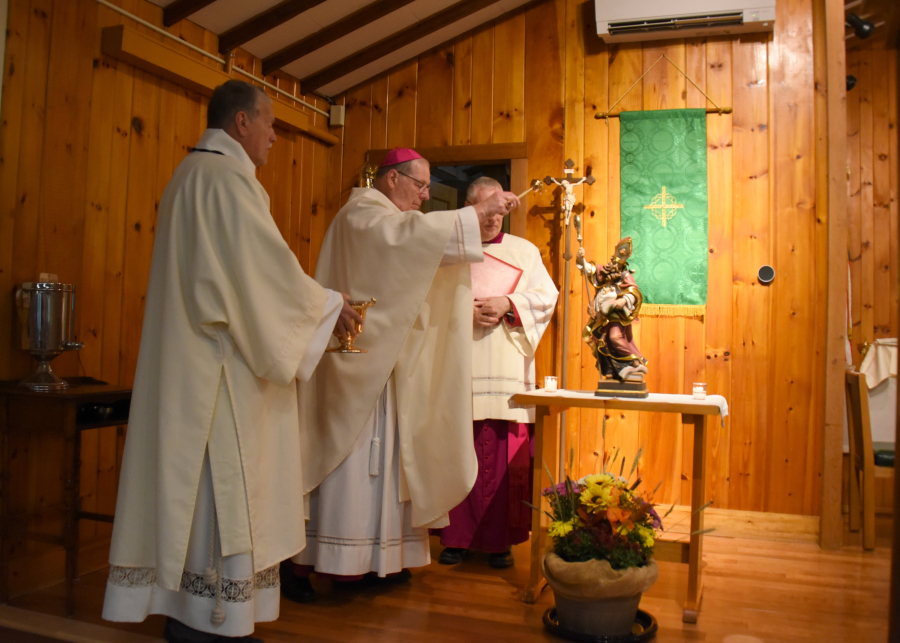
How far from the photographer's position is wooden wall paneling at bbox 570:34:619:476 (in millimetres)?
4316

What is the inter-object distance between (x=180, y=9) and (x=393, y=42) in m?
1.36

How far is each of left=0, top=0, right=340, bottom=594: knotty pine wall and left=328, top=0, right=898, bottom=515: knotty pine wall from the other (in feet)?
6.47

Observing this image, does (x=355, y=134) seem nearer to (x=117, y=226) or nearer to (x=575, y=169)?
(x=575, y=169)

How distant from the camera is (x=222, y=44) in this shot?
396 centimetres

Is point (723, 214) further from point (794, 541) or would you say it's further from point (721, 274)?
point (794, 541)

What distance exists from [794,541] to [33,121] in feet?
13.4

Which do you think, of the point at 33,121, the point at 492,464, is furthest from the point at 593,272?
the point at 33,121

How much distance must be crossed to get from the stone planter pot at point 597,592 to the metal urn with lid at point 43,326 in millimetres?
1921

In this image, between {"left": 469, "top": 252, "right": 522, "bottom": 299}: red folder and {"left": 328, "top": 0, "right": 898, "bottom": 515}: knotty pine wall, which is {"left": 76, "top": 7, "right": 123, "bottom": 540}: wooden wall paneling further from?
{"left": 328, "top": 0, "right": 898, "bottom": 515}: knotty pine wall

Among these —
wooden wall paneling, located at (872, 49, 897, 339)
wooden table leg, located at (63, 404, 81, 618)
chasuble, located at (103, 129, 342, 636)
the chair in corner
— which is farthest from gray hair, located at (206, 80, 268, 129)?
wooden wall paneling, located at (872, 49, 897, 339)

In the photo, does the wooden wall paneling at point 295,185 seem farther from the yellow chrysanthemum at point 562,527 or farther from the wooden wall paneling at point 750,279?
the yellow chrysanthemum at point 562,527

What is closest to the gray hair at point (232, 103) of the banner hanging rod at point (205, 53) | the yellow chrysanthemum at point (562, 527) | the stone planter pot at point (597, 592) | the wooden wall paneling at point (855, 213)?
the banner hanging rod at point (205, 53)

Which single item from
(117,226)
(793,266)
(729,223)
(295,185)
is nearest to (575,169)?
(729,223)

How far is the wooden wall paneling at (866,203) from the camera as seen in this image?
4.55 meters
